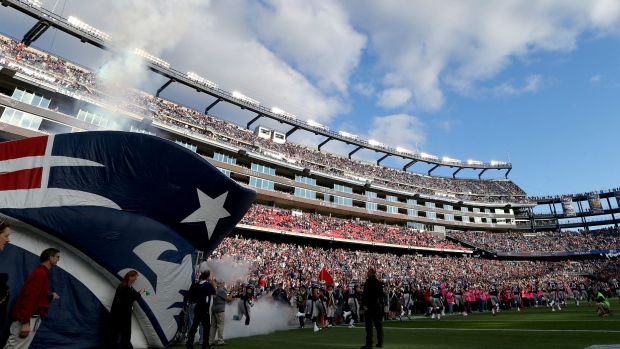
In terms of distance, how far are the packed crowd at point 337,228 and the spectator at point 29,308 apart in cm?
3305

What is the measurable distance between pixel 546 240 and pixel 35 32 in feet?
288

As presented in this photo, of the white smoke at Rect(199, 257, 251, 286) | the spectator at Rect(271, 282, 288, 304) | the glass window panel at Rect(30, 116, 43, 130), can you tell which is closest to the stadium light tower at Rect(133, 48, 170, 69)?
the glass window panel at Rect(30, 116, 43, 130)

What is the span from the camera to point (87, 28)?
4097 centimetres

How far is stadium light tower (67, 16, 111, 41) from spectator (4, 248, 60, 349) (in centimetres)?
4681

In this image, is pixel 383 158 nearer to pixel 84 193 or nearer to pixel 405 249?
pixel 405 249

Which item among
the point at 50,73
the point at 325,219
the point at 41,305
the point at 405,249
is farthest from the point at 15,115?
the point at 405,249

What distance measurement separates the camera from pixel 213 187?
9.98m

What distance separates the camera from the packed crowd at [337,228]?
41.3 meters

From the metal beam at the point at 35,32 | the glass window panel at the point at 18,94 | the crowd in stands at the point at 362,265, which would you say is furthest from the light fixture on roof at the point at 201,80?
the crowd in stands at the point at 362,265

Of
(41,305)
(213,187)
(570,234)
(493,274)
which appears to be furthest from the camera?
(570,234)

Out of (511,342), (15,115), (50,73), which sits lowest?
(511,342)

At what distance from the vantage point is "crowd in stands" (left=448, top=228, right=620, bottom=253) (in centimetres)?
5909

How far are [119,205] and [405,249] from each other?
51.7 meters

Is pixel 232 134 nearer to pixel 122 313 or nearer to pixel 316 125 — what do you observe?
pixel 316 125
